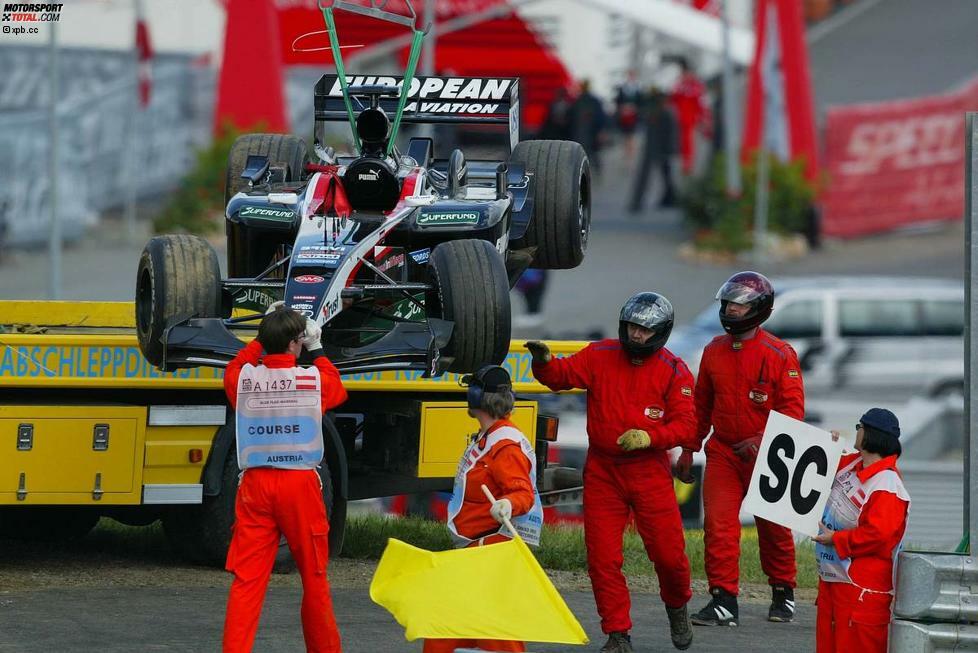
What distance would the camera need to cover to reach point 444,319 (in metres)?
9.49

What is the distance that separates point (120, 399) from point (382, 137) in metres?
2.14

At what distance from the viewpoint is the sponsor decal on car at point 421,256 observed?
34.0ft

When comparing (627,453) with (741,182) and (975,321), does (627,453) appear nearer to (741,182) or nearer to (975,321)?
(975,321)

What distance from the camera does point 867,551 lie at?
24.4 ft

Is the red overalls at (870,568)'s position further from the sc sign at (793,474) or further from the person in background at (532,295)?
the person in background at (532,295)

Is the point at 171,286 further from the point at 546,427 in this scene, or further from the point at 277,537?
the point at 546,427

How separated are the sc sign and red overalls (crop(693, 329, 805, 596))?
0.82m

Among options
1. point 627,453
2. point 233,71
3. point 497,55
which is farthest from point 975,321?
point 497,55

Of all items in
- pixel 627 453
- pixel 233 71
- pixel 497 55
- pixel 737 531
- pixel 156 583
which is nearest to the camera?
pixel 627 453

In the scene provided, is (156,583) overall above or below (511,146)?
below

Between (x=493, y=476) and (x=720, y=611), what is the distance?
2.32m

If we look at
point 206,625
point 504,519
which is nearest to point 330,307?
point 206,625

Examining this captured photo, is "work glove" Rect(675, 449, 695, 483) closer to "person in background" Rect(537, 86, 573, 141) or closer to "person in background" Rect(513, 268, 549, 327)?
"person in background" Rect(513, 268, 549, 327)

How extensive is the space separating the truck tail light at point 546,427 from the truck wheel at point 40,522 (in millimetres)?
2791
